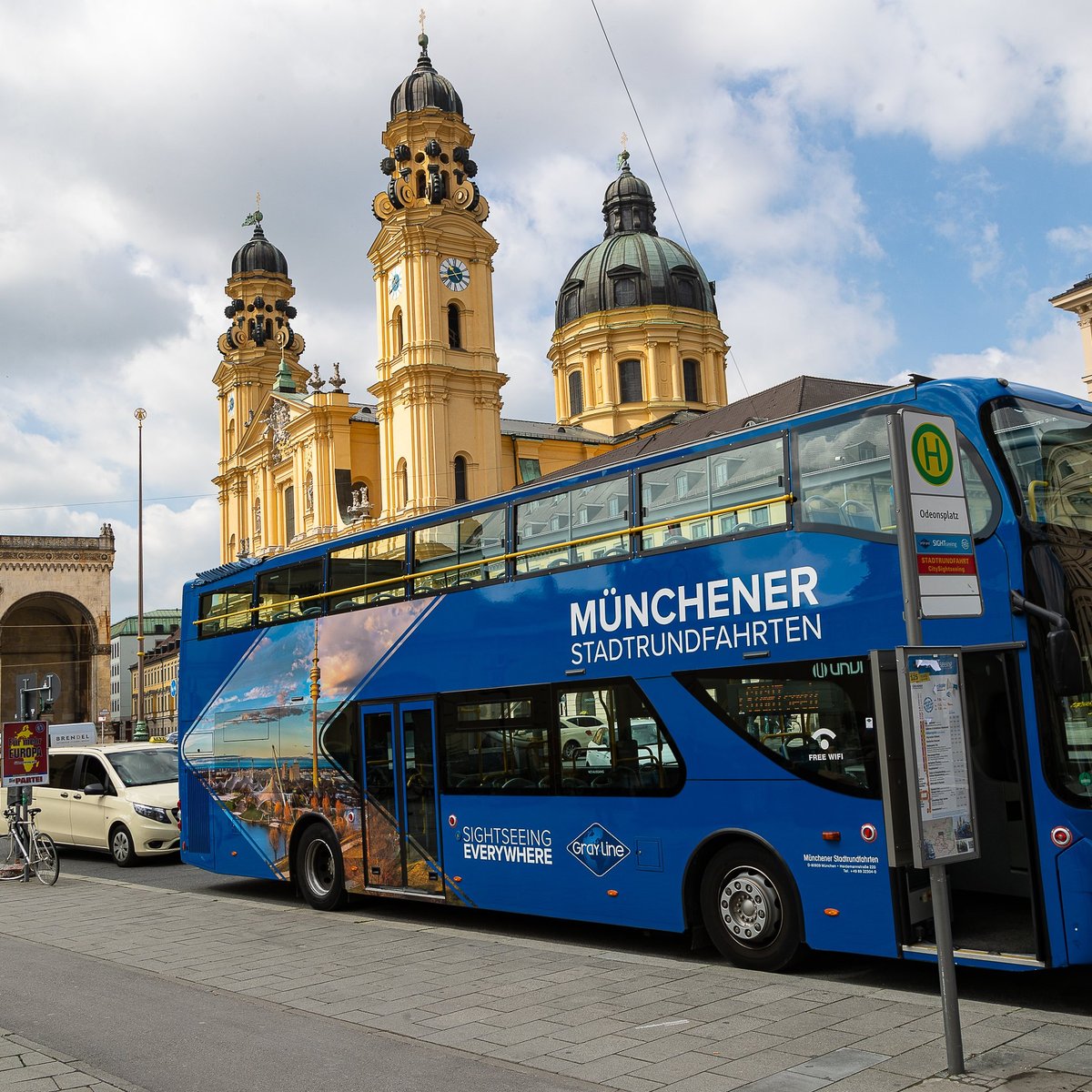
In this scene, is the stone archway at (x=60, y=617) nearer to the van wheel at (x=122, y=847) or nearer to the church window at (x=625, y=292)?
the church window at (x=625, y=292)

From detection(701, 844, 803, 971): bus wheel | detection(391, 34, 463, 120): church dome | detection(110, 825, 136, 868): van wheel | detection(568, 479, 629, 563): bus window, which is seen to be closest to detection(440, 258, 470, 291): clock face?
detection(391, 34, 463, 120): church dome

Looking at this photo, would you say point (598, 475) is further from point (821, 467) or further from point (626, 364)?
point (626, 364)

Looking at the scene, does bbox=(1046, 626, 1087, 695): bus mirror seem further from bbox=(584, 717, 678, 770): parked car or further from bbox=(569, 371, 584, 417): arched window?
bbox=(569, 371, 584, 417): arched window

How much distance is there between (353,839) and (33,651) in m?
65.5

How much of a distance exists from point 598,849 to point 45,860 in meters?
9.94

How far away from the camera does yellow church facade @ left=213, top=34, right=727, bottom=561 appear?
59469mm

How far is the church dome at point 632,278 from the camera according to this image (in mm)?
74875

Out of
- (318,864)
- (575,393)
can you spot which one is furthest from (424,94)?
(318,864)

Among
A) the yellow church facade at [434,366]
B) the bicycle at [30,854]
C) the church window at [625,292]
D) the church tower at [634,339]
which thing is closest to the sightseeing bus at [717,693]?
the bicycle at [30,854]

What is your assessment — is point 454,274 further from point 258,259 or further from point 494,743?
point 494,743

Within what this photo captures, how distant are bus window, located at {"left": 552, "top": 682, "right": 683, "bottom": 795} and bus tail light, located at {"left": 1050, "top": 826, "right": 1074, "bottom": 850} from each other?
2927 mm

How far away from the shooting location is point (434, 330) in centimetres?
5928

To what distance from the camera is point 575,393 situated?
76188 mm

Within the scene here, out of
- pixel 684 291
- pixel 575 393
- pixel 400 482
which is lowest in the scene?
pixel 400 482
